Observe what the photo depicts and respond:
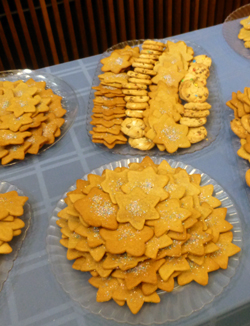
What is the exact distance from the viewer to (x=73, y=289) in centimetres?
88

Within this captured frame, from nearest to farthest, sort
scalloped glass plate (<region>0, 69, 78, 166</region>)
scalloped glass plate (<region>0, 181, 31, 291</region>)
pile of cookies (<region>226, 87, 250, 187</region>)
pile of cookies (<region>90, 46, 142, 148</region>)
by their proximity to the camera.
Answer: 1. scalloped glass plate (<region>0, 181, 31, 291</region>)
2. pile of cookies (<region>226, 87, 250, 187</region>)
3. pile of cookies (<region>90, 46, 142, 148</region>)
4. scalloped glass plate (<region>0, 69, 78, 166</region>)

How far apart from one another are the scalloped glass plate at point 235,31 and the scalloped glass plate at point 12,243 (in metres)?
1.28

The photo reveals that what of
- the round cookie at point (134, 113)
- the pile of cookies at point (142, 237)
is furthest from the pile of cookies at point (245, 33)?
the pile of cookies at point (142, 237)

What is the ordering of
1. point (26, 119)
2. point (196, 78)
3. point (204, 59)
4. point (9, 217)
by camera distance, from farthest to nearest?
point (204, 59) → point (196, 78) → point (26, 119) → point (9, 217)

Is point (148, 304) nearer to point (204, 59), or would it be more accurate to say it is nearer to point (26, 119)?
point (26, 119)

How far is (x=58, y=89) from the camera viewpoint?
1511 millimetres

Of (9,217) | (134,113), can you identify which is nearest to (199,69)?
(134,113)

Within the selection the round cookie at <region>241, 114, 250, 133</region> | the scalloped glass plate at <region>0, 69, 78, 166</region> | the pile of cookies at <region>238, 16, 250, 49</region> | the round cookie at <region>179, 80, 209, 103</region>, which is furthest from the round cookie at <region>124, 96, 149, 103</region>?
the pile of cookies at <region>238, 16, 250, 49</region>

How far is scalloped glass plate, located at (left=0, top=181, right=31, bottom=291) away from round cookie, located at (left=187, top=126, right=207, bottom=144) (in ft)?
2.15

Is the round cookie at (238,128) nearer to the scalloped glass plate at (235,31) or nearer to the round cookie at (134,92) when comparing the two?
the round cookie at (134,92)

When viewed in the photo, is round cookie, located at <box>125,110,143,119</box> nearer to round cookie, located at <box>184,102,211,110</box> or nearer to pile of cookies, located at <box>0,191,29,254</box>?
round cookie, located at <box>184,102,211,110</box>

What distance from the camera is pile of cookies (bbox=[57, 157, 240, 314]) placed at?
2.75 feet

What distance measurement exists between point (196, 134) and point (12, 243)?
77 cm

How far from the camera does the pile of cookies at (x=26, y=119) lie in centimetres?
122
